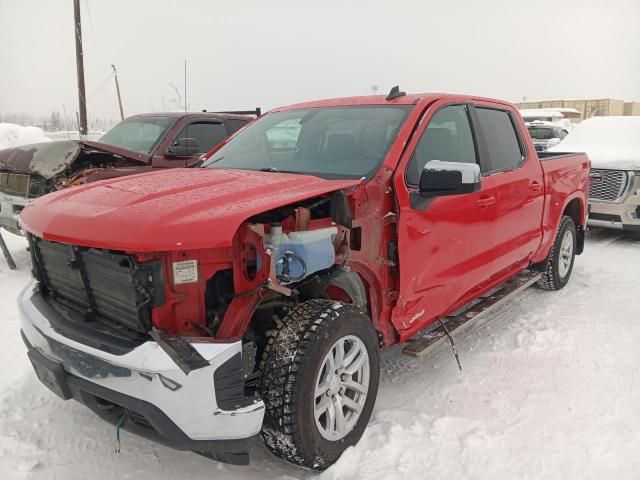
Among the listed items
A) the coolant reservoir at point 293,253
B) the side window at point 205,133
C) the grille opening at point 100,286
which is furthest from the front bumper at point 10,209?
the coolant reservoir at point 293,253

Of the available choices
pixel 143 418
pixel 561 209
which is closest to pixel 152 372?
pixel 143 418

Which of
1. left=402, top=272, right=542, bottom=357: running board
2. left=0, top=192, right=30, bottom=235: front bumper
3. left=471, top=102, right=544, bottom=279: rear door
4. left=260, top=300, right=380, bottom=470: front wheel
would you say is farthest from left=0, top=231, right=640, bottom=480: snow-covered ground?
left=0, top=192, right=30, bottom=235: front bumper

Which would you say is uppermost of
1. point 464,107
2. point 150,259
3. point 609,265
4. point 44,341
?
point 464,107

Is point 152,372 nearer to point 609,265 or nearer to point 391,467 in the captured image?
point 391,467

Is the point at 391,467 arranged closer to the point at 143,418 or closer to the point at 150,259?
the point at 143,418

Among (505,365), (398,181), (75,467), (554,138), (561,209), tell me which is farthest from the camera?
(554,138)

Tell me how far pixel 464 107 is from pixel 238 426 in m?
2.83

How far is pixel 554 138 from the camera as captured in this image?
66.1 feet

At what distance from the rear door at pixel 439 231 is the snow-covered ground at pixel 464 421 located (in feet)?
1.74

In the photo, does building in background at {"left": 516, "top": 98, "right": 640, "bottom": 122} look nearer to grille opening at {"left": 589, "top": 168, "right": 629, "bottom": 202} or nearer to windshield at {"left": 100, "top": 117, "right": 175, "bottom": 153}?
grille opening at {"left": 589, "top": 168, "right": 629, "bottom": 202}

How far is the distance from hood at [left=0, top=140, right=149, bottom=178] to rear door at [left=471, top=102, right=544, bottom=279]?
4304mm

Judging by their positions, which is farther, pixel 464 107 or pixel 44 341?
pixel 464 107

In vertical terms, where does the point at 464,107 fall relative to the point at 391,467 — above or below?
above

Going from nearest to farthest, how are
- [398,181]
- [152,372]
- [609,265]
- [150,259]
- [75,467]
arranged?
[152,372] < [150,259] < [75,467] < [398,181] < [609,265]
